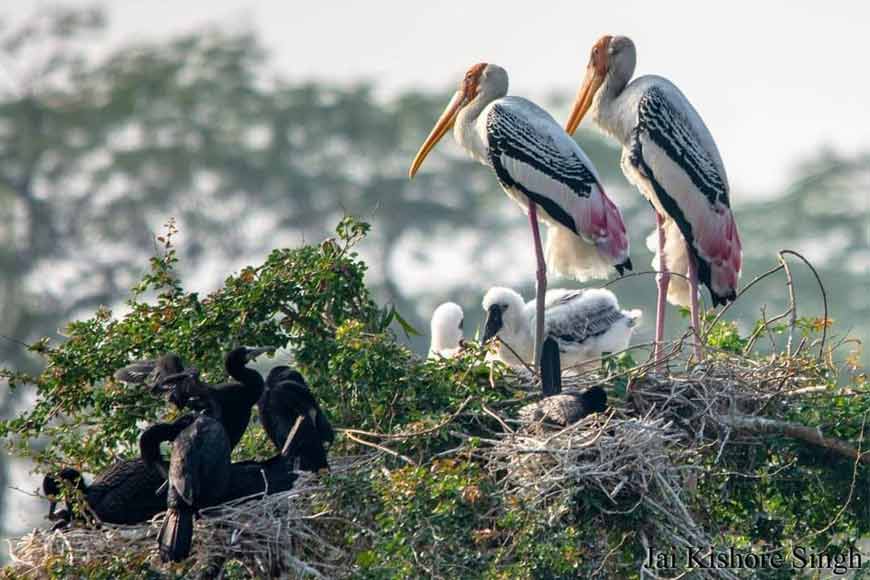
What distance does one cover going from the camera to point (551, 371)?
8.27 metres

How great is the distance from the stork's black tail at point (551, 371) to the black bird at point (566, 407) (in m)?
0.21

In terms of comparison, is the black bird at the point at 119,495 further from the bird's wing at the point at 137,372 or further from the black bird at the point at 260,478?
the bird's wing at the point at 137,372

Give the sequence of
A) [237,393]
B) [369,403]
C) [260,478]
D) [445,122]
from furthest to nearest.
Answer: [445,122] < [369,403] < [237,393] < [260,478]

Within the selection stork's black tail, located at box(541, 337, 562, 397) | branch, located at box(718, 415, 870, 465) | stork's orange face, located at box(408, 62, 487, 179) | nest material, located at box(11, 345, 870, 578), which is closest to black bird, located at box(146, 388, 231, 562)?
nest material, located at box(11, 345, 870, 578)

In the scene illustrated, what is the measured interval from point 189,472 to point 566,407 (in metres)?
1.50

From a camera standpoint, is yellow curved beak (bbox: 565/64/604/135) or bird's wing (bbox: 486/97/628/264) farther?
yellow curved beak (bbox: 565/64/604/135)

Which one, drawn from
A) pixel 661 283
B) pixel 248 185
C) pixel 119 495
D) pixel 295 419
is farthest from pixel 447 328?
pixel 248 185

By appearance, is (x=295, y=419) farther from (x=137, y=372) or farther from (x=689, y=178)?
(x=689, y=178)

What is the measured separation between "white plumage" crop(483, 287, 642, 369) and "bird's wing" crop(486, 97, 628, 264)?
473 millimetres

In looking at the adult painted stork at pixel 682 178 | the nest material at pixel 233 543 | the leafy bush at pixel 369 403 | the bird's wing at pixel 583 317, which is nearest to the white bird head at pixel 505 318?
the bird's wing at pixel 583 317

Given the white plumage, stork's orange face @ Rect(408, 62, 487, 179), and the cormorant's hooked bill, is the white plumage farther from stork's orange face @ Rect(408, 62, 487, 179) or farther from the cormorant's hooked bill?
stork's orange face @ Rect(408, 62, 487, 179)

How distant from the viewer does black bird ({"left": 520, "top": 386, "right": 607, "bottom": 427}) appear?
25.1 feet


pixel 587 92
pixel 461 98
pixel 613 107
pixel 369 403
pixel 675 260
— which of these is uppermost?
pixel 461 98

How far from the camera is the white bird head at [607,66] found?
10.2 m
